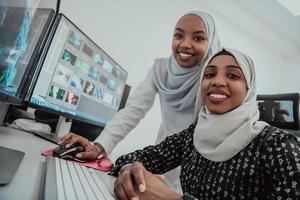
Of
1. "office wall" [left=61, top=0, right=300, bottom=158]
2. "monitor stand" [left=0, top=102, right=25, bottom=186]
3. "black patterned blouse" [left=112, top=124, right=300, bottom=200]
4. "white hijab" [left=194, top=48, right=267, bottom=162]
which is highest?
"office wall" [left=61, top=0, right=300, bottom=158]

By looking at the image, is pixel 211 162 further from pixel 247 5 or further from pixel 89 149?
pixel 247 5

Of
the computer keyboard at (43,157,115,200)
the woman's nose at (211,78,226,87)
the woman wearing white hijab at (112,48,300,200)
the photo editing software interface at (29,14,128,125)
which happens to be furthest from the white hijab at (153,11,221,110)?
the computer keyboard at (43,157,115,200)

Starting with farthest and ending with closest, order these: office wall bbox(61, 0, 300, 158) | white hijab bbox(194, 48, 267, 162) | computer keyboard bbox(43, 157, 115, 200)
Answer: office wall bbox(61, 0, 300, 158)
white hijab bbox(194, 48, 267, 162)
computer keyboard bbox(43, 157, 115, 200)

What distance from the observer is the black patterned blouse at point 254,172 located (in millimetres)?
569

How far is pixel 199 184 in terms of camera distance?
0.73 m

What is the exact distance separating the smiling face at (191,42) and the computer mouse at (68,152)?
53 cm

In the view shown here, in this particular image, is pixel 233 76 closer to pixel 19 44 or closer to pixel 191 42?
pixel 191 42

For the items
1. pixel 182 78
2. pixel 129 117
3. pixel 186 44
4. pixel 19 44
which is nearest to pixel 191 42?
pixel 186 44

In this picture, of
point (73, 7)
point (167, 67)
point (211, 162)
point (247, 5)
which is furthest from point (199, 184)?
point (247, 5)

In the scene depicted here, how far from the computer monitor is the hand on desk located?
3.67ft

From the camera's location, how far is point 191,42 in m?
1.11

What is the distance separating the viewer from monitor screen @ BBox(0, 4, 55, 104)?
45 centimetres

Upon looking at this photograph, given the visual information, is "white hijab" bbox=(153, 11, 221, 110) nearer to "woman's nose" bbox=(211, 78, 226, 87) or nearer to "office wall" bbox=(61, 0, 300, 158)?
"woman's nose" bbox=(211, 78, 226, 87)

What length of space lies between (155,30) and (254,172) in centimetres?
227
